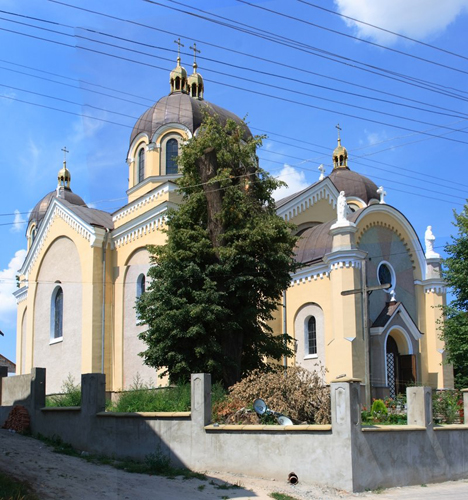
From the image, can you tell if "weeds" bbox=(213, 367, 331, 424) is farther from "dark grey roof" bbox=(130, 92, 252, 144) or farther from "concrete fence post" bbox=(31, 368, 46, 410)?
"dark grey roof" bbox=(130, 92, 252, 144)

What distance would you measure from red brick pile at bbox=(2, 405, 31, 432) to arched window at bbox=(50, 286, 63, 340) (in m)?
12.5

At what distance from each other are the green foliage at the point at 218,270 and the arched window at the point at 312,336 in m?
7.15

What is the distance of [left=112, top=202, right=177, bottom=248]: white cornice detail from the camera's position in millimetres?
25817

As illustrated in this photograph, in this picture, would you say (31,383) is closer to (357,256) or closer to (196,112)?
(357,256)

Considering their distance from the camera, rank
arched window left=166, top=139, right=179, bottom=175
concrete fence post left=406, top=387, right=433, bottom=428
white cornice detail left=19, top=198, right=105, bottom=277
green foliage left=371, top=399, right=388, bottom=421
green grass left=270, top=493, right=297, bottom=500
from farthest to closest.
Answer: arched window left=166, top=139, right=179, bottom=175 < white cornice detail left=19, top=198, right=105, bottom=277 < green foliage left=371, top=399, right=388, bottom=421 < concrete fence post left=406, top=387, right=433, bottom=428 < green grass left=270, top=493, right=297, bottom=500

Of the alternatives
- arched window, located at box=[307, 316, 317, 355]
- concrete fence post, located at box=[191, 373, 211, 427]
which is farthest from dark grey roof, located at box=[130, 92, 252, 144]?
concrete fence post, located at box=[191, 373, 211, 427]

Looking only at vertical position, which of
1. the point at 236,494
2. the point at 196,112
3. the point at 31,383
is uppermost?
the point at 196,112

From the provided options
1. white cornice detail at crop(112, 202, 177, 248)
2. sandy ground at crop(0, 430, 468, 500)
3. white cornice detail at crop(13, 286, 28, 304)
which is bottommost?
sandy ground at crop(0, 430, 468, 500)

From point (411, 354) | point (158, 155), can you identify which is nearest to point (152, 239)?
point (158, 155)

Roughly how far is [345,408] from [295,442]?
1.21 m

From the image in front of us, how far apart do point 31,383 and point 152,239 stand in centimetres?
930

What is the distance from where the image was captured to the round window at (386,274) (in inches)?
1080

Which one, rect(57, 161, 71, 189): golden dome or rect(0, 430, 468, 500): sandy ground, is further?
rect(57, 161, 71, 189): golden dome

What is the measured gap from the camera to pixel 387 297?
88.8 feet
